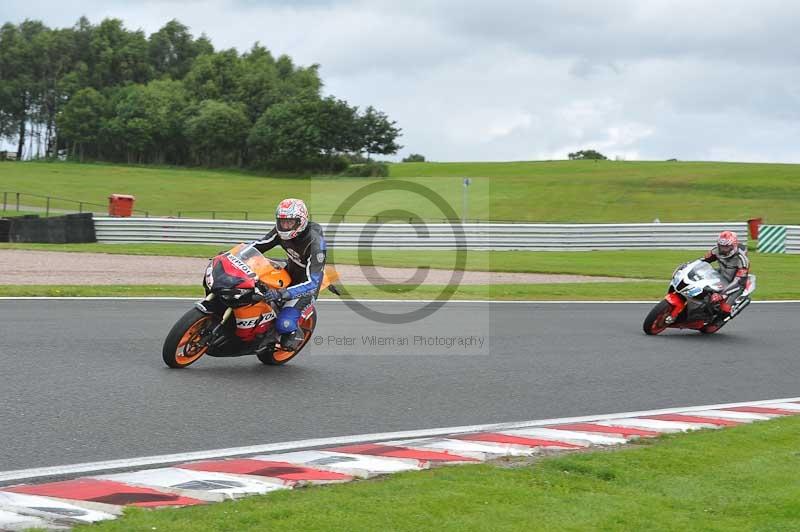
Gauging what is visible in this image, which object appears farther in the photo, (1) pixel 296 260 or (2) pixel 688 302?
(2) pixel 688 302

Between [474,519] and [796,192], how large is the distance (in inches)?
2845

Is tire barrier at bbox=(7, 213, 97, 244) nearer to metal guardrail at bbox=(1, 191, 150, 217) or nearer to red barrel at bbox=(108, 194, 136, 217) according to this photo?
red barrel at bbox=(108, 194, 136, 217)

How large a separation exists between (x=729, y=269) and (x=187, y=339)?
8.67m

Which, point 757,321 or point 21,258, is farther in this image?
point 21,258

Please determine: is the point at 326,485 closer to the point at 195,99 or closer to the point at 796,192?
the point at 796,192

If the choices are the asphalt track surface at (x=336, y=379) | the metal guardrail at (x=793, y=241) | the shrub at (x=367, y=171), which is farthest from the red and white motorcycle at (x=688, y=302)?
the shrub at (x=367, y=171)

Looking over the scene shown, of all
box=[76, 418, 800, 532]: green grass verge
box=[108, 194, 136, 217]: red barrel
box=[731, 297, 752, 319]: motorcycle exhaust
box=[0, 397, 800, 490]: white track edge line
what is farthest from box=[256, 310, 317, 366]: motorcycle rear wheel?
box=[108, 194, 136, 217]: red barrel

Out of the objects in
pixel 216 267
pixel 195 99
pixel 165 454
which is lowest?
pixel 165 454

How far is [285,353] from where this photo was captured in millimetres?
10688

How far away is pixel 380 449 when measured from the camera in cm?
679

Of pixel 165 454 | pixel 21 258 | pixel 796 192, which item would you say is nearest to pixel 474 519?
pixel 165 454

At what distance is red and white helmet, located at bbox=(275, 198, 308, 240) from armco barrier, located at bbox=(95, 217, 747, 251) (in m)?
21.6

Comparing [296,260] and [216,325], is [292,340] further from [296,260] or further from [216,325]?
[216,325]

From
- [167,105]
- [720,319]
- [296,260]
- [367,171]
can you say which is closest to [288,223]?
[296,260]
